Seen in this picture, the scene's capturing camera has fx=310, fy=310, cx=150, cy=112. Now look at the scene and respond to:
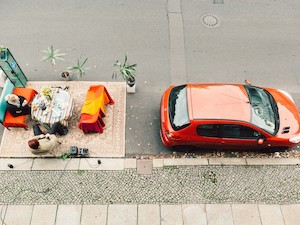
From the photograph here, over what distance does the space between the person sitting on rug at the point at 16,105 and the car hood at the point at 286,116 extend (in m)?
7.08

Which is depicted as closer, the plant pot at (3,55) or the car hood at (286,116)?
the car hood at (286,116)

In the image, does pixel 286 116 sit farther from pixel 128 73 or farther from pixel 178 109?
pixel 128 73

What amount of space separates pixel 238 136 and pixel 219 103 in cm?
100

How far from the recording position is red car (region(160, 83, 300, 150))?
796cm

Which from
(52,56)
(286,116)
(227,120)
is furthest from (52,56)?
(286,116)

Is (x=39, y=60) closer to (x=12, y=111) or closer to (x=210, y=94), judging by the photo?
(x=12, y=111)

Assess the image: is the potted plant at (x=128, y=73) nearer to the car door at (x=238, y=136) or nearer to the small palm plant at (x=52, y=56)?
the small palm plant at (x=52, y=56)

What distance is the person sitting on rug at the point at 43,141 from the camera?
7.94 metres

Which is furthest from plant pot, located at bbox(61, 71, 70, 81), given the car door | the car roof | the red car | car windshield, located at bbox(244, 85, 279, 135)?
car windshield, located at bbox(244, 85, 279, 135)

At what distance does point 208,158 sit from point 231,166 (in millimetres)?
660

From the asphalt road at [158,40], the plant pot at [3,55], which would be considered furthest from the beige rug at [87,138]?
the plant pot at [3,55]

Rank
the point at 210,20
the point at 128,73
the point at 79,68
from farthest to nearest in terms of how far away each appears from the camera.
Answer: the point at 210,20 → the point at 79,68 → the point at 128,73

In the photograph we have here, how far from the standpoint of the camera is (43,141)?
8.19 meters

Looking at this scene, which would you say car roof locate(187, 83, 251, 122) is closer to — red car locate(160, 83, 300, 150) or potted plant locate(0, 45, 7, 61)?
red car locate(160, 83, 300, 150)
